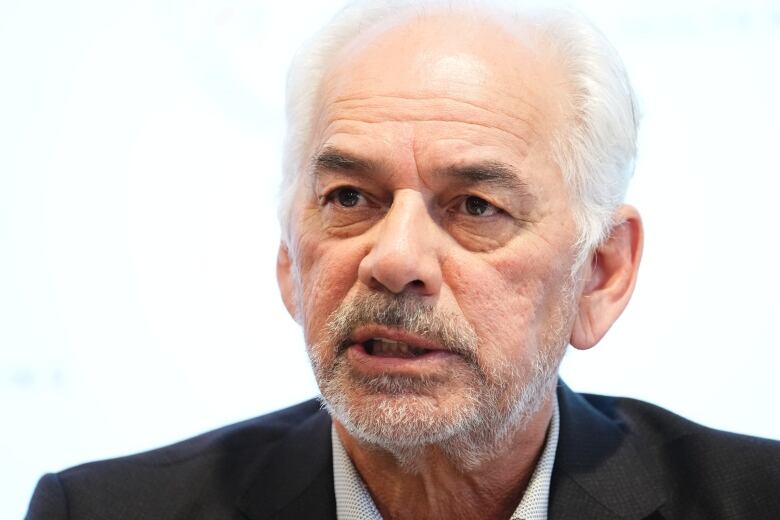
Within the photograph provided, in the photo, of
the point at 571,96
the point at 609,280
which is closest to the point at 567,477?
the point at 609,280

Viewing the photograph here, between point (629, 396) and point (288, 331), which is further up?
point (288, 331)

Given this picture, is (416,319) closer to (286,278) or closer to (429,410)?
(429,410)

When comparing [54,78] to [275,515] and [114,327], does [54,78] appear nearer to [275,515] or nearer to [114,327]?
[114,327]

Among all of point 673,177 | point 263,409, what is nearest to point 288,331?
point 263,409

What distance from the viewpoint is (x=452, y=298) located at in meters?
2.24

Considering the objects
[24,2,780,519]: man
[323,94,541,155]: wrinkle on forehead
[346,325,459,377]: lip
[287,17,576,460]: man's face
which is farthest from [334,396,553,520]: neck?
[323,94,541,155]: wrinkle on forehead

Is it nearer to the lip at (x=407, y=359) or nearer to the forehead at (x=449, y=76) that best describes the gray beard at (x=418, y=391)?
the lip at (x=407, y=359)

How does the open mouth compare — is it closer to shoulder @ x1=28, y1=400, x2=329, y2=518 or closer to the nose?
the nose

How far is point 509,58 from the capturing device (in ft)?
7.86

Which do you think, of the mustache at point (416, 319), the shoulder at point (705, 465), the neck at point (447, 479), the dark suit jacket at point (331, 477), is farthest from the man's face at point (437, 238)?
the shoulder at point (705, 465)

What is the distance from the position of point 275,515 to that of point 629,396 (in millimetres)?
971

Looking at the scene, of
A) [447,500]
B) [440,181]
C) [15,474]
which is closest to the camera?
[440,181]

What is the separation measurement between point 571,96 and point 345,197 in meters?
0.52

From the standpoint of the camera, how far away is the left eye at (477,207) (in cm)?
234
